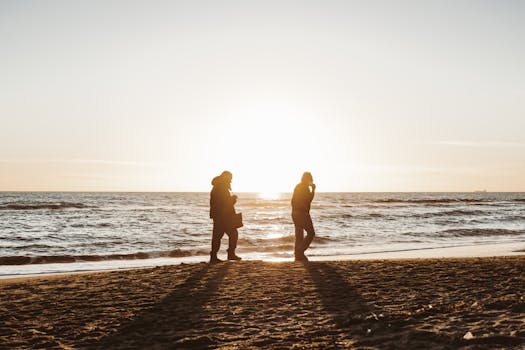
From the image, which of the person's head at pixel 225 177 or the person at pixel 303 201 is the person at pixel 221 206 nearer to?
the person's head at pixel 225 177

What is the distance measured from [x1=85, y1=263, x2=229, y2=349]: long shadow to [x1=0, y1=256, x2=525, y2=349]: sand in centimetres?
1

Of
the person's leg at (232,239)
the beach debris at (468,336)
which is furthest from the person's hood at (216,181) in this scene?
the beach debris at (468,336)

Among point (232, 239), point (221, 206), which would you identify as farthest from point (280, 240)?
point (221, 206)

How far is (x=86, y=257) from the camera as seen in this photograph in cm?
1495

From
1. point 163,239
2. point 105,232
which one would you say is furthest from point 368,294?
point 105,232

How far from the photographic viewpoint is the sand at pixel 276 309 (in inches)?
183

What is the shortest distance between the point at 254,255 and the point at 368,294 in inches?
369

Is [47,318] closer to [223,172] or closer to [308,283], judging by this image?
[308,283]

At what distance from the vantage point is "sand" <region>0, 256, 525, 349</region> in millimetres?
4639

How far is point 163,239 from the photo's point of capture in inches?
774

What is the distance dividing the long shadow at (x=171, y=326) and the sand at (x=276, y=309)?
0.01 metres

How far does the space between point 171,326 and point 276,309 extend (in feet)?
4.40

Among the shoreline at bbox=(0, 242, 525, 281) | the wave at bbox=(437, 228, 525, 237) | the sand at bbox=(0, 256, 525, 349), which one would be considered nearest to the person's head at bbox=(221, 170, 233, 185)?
the sand at bbox=(0, 256, 525, 349)

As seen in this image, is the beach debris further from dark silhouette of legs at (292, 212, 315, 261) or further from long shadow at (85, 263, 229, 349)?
dark silhouette of legs at (292, 212, 315, 261)
